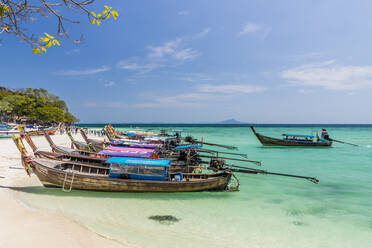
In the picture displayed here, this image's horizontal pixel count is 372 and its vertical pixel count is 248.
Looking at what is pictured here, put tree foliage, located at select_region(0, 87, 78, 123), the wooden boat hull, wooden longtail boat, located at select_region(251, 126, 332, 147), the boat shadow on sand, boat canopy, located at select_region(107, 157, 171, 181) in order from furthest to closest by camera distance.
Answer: tree foliage, located at select_region(0, 87, 78, 123) → wooden longtail boat, located at select_region(251, 126, 332, 147) → boat canopy, located at select_region(107, 157, 171, 181) → the wooden boat hull → the boat shadow on sand

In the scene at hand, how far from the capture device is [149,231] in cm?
816

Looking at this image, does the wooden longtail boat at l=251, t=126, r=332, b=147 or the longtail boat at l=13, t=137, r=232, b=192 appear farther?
the wooden longtail boat at l=251, t=126, r=332, b=147

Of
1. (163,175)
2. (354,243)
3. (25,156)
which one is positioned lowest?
(354,243)

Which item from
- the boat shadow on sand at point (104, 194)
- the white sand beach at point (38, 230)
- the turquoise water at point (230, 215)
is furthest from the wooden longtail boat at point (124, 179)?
the white sand beach at point (38, 230)

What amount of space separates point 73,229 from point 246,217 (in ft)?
24.4

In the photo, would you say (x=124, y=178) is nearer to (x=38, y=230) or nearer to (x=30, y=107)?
(x=38, y=230)

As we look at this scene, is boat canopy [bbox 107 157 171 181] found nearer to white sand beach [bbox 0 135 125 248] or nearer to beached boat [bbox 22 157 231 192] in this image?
beached boat [bbox 22 157 231 192]

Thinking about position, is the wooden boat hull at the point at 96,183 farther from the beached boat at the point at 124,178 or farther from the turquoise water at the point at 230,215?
the turquoise water at the point at 230,215

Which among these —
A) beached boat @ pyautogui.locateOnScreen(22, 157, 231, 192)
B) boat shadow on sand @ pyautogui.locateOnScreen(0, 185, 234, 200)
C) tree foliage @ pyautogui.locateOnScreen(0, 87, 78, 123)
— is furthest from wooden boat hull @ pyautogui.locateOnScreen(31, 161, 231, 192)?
tree foliage @ pyautogui.locateOnScreen(0, 87, 78, 123)

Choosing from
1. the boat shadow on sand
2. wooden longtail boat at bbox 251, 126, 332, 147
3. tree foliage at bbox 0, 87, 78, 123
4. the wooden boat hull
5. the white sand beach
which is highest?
tree foliage at bbox 0, 87, 78, 123

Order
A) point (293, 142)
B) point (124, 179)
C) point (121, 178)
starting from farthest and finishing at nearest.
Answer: point (293, 142) < point (121, 178) < point (124, 179)

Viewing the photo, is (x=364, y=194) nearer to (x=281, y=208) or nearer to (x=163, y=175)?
(x=281, y=208)

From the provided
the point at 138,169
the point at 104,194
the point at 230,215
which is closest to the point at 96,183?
the point at 104,194

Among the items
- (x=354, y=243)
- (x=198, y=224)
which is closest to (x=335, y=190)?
(x=354, y=243)
